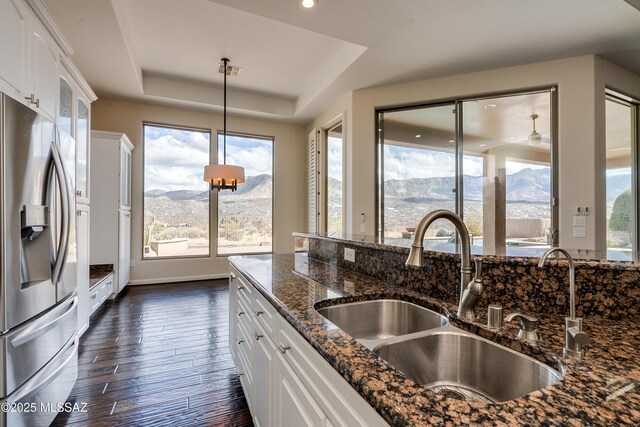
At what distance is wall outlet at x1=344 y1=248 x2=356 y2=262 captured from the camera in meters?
1.94

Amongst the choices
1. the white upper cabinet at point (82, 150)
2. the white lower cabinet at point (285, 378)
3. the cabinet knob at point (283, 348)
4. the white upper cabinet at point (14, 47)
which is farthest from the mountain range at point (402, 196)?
the white upper cabinet at point (14, 47)

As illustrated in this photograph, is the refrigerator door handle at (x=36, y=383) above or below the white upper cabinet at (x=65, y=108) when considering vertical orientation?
below

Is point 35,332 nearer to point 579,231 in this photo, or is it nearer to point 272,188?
point 579,231

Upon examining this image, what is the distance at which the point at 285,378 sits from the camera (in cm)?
111

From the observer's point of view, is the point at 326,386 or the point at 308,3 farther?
the point at 308,3

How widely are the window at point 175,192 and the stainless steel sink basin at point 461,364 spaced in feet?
16.6

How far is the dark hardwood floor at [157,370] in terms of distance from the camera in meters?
1.84

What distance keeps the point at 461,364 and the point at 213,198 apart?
5193 millimetres

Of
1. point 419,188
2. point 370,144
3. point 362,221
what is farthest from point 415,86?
point 362,221

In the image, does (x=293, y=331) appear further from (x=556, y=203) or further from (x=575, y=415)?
(x=556, y=203)

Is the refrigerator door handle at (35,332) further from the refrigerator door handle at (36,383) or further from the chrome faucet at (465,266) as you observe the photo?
the chrome faucet at (465,266)

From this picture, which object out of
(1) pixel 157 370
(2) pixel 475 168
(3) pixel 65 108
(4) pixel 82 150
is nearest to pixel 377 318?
(1) pixel 157 370

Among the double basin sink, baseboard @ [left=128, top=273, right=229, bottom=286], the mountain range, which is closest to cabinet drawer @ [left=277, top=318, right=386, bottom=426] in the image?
the double basin sink

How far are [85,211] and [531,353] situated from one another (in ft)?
11.5
